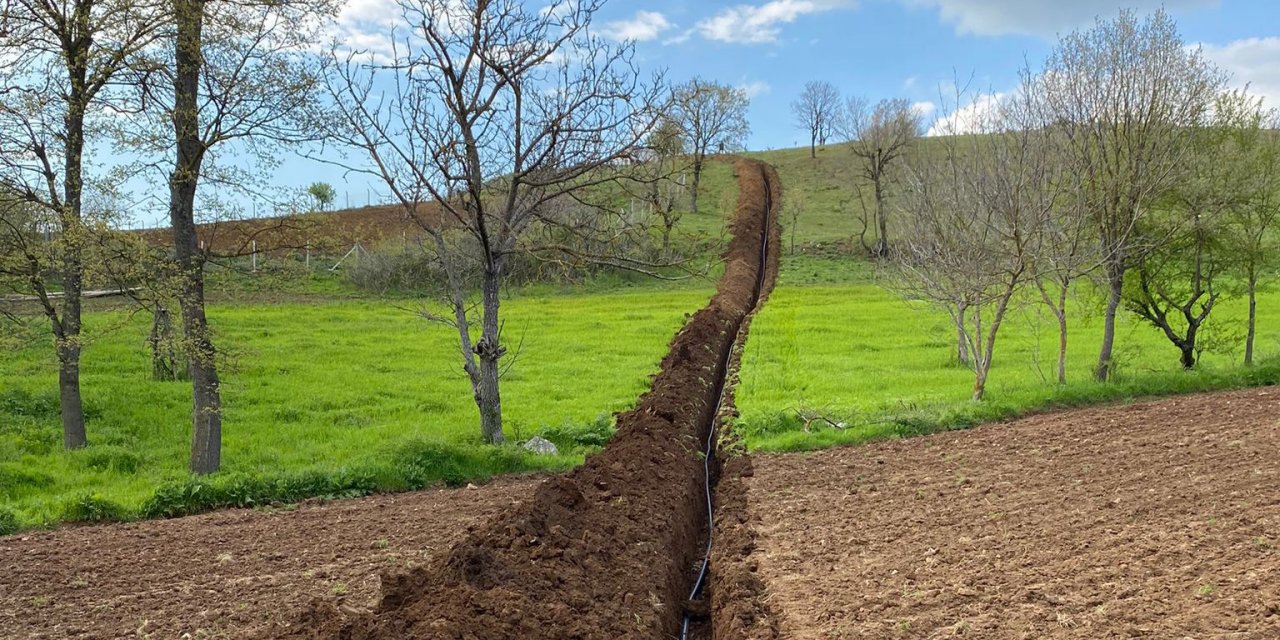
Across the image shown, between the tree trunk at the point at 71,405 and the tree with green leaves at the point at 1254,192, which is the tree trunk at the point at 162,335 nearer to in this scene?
the tree trunk at the point at 71,405

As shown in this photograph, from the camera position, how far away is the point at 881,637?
16.8ft

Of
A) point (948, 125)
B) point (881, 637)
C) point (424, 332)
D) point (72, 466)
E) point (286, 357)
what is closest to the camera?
point (881, 637)

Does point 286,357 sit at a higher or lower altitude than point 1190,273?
lower

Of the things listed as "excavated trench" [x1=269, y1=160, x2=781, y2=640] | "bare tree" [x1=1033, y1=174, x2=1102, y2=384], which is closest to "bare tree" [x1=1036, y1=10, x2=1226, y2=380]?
"bare tree" [x1=1033, y1=174, x2=1102, y2=384]

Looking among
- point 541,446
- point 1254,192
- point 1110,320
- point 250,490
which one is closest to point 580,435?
point 541,446

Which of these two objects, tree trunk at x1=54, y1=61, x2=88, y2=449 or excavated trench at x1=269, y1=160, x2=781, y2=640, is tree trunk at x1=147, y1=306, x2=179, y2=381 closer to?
tree trunk at x1=54, y1=61, x2=88, y2=449

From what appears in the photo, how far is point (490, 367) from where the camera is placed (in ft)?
39.6

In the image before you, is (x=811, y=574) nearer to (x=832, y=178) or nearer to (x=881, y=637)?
(x=881, y=637)

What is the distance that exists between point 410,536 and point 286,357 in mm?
13835

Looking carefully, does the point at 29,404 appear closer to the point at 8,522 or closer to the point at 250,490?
the point at 8,522

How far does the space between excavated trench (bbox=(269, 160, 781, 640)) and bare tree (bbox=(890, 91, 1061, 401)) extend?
5.12 m

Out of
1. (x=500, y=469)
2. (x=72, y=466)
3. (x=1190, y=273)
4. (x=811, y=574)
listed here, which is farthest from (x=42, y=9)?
(x=1190, y=273)

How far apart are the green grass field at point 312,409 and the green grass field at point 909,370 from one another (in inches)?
112

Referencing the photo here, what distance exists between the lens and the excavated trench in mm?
5383
